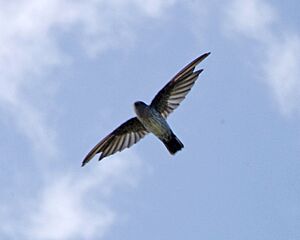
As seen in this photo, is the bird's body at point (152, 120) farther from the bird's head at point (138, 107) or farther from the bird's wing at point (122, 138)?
the bird's wing at point (122, 138)

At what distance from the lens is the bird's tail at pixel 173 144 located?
27391 millimetres

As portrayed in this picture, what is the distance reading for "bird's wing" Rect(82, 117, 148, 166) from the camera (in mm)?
28594

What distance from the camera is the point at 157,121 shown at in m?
27.5

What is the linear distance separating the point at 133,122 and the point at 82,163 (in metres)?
1.36

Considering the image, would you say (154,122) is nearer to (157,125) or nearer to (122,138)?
(157,125)

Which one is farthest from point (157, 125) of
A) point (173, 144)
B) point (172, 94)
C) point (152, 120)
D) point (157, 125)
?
point (172, 94)

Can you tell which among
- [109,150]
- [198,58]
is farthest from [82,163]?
[198,58]

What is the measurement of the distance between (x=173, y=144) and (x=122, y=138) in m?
1.60

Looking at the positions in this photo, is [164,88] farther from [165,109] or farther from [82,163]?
[82,163]

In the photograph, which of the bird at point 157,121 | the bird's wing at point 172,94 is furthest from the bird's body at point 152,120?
the bird's wing at point 172,94

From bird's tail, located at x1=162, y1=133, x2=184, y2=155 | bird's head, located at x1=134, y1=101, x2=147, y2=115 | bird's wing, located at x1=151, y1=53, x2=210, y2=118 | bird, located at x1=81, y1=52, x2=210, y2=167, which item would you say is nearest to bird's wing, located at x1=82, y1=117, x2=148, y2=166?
bird, located at x1=81, y1=52, x2=210, y2=167

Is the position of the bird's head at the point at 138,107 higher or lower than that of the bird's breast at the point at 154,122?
higher

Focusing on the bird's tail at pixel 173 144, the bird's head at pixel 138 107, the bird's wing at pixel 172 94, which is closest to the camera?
the bird's tail at pixel 173 144

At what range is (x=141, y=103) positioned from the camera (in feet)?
91.1
